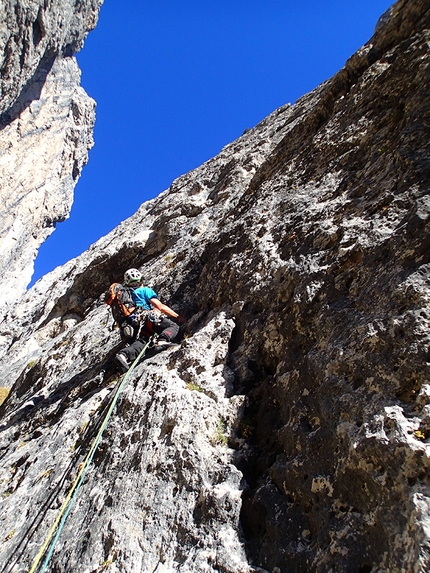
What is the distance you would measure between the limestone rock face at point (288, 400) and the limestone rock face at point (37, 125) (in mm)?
31057

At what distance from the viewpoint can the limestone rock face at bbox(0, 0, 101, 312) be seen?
31.8m

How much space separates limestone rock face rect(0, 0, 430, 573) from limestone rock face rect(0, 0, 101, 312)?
102 feet

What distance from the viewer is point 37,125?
41.6m

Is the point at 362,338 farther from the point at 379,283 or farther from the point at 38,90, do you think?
the point at 38,90

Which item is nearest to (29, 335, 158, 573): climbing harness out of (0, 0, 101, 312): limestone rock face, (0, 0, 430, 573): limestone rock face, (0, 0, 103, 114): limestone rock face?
(0, 0, 430, 573): limestone rock face

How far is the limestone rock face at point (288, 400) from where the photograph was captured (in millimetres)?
3035

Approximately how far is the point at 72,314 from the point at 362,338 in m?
12.9

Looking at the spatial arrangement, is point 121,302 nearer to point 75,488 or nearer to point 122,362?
point 122,362

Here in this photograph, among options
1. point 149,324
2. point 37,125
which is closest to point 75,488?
point 149,324

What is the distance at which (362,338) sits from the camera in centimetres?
380

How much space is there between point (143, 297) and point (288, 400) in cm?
459

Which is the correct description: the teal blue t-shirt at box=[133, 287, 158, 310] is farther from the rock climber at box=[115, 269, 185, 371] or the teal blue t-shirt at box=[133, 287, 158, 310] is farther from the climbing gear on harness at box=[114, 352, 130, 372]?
the climbing gear on harness at box=[114, 352, 130, 372]

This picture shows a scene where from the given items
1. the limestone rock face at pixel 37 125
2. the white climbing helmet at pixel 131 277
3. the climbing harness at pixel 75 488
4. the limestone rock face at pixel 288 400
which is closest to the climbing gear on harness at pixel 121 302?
the white climbing helmet at pixel 131 277

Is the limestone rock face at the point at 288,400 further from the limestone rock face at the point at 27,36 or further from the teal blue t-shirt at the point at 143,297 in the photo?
the limestone rock face at the point at 27,36
